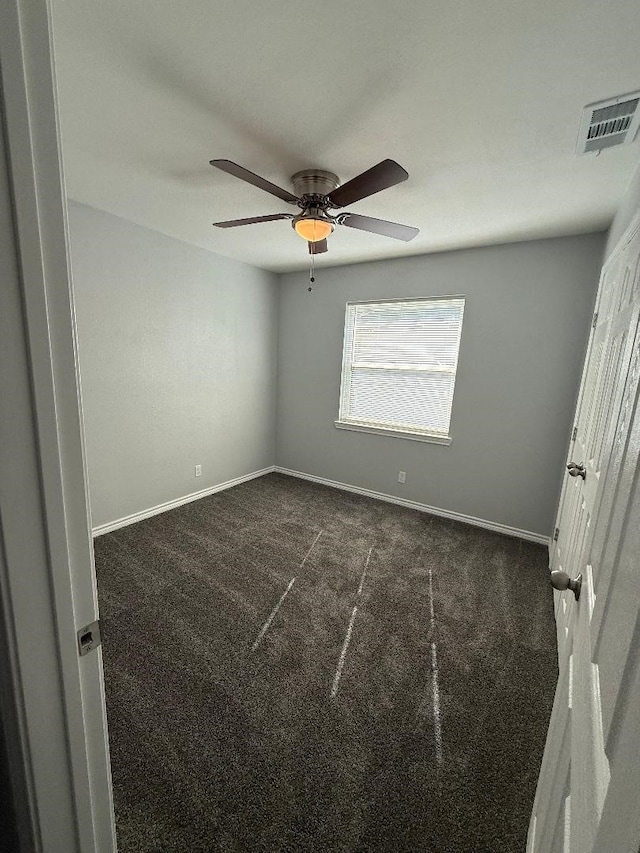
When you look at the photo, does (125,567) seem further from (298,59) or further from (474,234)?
(474,234)

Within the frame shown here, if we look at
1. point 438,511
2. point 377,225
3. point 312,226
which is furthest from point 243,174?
point 438,511

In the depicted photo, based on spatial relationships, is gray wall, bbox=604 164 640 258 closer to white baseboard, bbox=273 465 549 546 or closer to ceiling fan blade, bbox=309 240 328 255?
ceiling fan blade, bbox=309 240 328 255

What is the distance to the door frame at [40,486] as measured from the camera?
46cm

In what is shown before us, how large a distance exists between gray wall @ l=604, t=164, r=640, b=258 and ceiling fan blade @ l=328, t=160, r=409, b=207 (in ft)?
3.45

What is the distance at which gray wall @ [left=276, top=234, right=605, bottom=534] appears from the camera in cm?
268

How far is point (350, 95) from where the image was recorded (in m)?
1.30

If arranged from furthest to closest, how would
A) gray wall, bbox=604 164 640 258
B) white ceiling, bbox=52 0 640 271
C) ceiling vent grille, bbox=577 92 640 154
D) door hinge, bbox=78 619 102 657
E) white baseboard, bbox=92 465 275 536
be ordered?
white baseboard, bbox=92 465 275 536 < gray wall, bbox=604 164 640 258 < ceiling vent grille, bbox=577 92 640 154 < white ceiling, bbox=52 0 640 271 < door hinge, bbox=78 619 102 657

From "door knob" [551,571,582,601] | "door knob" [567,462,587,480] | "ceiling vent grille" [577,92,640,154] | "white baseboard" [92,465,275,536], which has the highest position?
"ceiling vent grille" [577,92,640,154]

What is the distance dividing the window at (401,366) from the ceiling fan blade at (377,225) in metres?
1.34

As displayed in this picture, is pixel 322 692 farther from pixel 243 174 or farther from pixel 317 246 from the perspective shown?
pixel 317 246

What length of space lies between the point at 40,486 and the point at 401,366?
3.30 m

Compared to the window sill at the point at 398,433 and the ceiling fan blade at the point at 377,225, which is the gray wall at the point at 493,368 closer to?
the window sill at the point at 398,433

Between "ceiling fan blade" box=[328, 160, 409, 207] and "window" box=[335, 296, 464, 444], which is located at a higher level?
"ceiling fan blade" box=[328, 160, 409, 207]

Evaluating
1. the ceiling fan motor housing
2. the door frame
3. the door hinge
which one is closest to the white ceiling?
the ceiling fan motor housing
